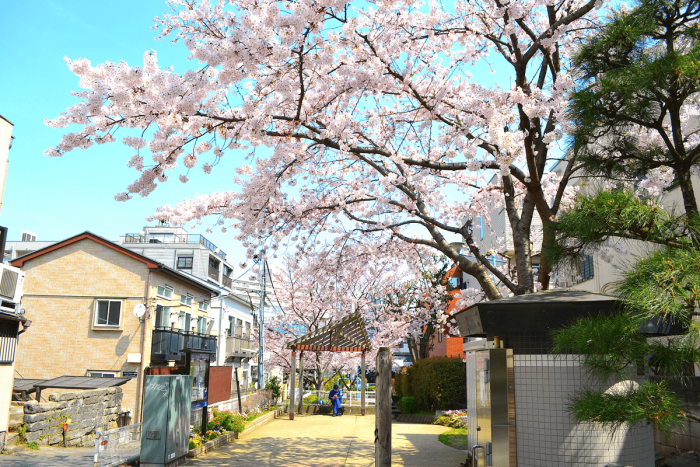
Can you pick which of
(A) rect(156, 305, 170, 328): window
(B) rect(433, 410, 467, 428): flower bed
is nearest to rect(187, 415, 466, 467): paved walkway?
(B) rect(433, 410, 467, 428): flower bed

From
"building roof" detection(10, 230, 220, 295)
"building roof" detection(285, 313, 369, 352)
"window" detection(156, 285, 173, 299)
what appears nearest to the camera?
"building roof" detection(285, 313, 369, 352)

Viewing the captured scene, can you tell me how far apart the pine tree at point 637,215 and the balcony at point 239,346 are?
1458 inches

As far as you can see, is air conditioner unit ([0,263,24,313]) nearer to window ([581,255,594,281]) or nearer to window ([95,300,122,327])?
window ([95,300,122,327])

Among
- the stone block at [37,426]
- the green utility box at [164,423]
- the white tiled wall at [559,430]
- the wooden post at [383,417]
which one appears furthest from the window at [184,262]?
the white tiled wall at [559,430]

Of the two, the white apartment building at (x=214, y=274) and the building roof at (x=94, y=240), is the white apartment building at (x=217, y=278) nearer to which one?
the white apartment building at (x=214, y=274)

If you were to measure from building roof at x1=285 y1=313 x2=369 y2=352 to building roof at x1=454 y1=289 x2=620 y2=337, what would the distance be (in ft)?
37.4

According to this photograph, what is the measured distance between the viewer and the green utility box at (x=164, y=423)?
9.33 metres

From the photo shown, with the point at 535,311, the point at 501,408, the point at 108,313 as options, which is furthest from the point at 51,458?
the point at 108,313

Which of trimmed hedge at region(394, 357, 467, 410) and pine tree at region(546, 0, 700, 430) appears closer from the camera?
pine tree at region(546, 0, 700, 430)

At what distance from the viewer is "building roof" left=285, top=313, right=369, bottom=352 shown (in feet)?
58.5

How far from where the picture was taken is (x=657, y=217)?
4.56m

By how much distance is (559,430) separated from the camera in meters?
5.85

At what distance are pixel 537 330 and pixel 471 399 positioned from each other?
3381mm

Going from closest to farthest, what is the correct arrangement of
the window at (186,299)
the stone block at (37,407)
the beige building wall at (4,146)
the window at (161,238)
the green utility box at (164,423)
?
the green utility box at (164,423)
the stone block at (37,407)
the beige building wall at (4,146)
the window at (186,299)
the window at (161,238)
